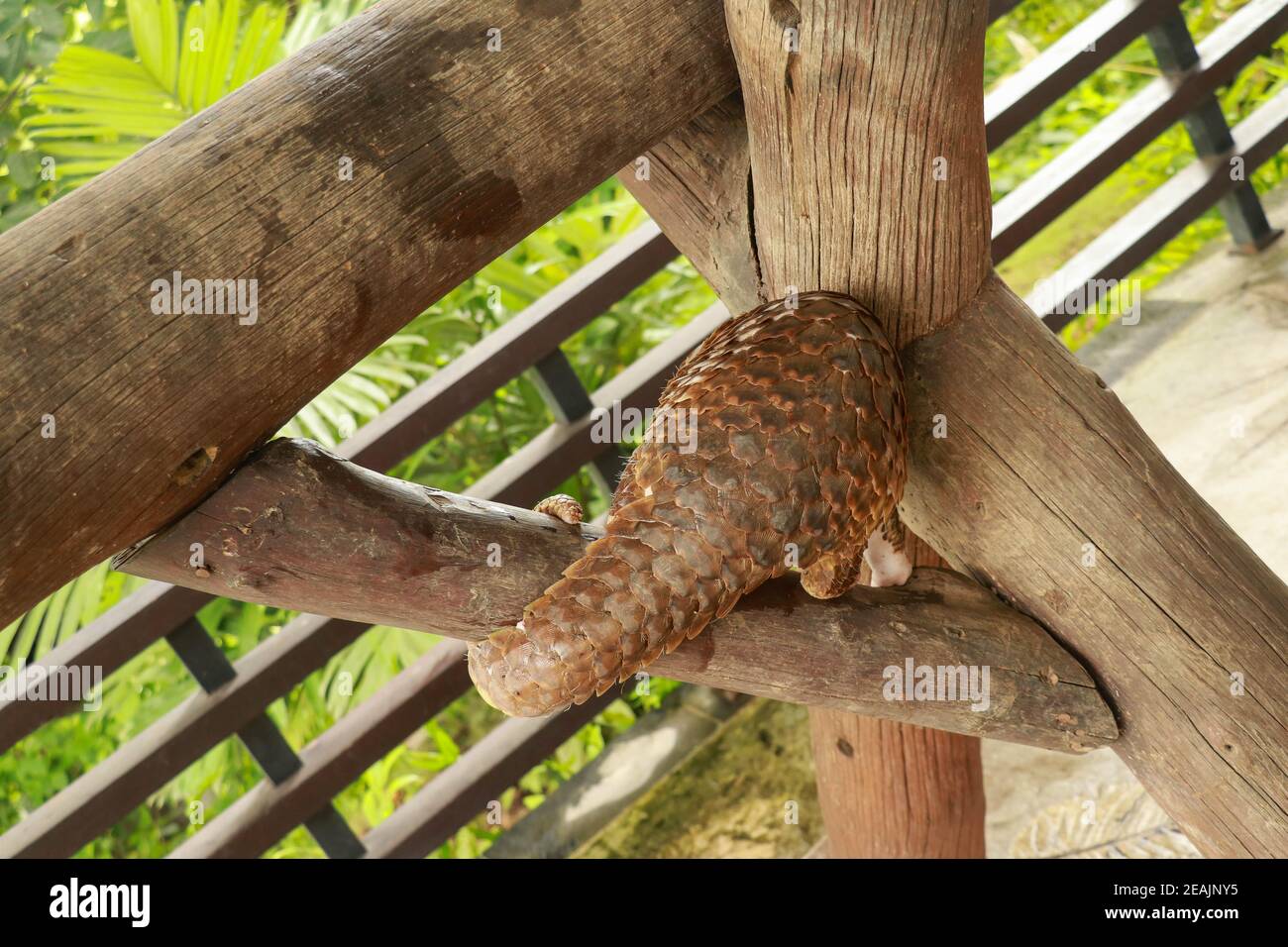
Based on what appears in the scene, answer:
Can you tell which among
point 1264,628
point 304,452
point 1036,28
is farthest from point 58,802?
point 1036,28

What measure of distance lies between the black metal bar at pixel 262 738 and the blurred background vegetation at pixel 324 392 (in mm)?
503

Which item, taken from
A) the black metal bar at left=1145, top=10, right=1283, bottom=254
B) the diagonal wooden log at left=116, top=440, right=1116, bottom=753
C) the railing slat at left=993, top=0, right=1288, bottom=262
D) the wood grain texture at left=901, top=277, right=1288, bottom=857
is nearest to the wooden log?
the diagonal wooden log at left=116, top=440, right=1116, bottom=753

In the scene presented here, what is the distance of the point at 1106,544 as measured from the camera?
3.42 feet

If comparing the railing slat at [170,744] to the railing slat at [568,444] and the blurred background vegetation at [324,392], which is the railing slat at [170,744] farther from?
the blurred background vegetation at [324,392]

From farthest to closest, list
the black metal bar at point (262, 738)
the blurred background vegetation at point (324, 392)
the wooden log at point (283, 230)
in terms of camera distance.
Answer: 1. the blurred background vegetation at point (324, 392)
2. the black metal bar at point (262, 738)
3. the wooden log at point (283, 230)

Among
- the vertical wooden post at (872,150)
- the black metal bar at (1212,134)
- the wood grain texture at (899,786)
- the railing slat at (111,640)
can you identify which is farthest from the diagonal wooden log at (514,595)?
the black metal bar at (1212,134)

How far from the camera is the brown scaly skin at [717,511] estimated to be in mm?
875

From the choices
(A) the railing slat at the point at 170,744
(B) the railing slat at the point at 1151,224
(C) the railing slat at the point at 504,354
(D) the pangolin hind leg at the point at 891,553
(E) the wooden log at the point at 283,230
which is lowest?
(B) the railing slat at the point at 1151,224

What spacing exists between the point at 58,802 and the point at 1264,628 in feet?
5.91

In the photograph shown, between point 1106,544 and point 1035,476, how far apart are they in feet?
0.28

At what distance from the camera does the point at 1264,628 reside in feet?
3.49

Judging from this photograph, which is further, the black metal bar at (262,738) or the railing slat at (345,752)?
the railing slat at (345,752)

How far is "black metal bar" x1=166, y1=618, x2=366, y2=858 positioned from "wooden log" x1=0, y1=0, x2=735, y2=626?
1.29 metres

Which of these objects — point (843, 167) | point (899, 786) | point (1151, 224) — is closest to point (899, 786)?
point (899, 786)
